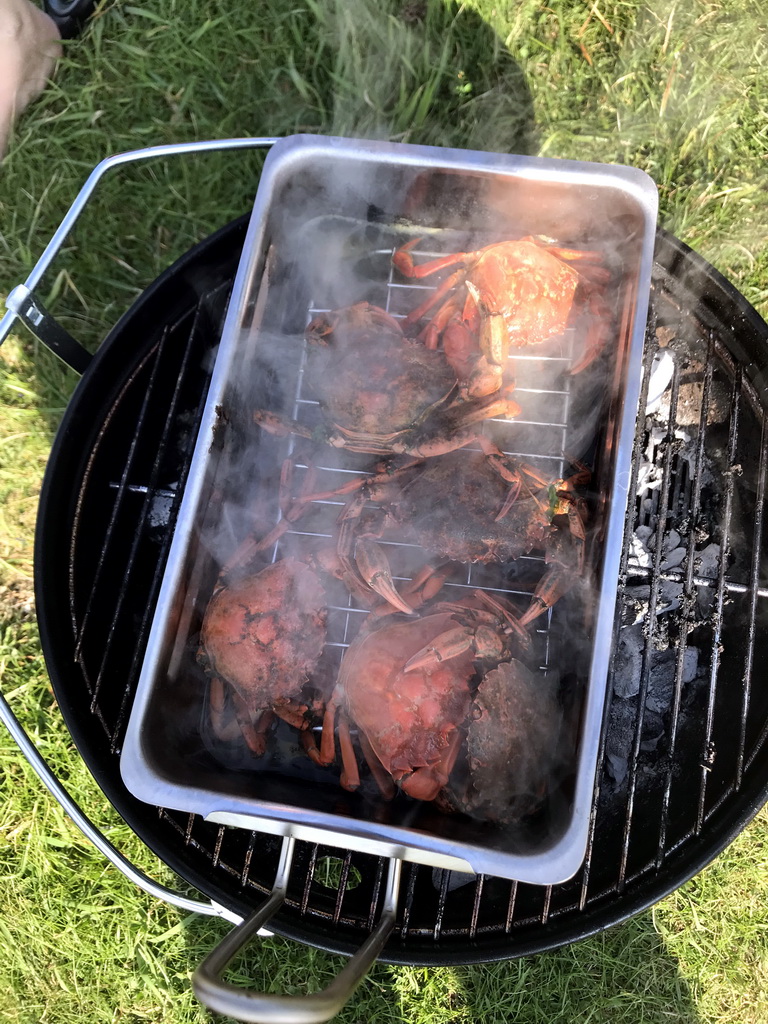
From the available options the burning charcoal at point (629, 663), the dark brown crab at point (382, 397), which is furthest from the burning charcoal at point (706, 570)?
the dark brown crab at point (382, 397)

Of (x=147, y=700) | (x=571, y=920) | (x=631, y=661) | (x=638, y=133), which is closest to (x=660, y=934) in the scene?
(x=571, y=920)

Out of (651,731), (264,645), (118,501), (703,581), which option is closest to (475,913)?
(651,731)

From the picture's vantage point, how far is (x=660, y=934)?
3123mm

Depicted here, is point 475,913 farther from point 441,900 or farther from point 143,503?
point 143,503

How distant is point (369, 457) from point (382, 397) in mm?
282

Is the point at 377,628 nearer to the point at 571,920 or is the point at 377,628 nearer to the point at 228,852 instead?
the point at 228,852

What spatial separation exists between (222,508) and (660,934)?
9.44 feet

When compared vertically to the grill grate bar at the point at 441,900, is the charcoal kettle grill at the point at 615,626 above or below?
above

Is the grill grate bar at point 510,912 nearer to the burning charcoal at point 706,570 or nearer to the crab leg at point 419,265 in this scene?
the burning charcoal at point 706,570

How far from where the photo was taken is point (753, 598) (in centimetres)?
264

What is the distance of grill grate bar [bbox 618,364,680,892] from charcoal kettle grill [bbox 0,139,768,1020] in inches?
0.5

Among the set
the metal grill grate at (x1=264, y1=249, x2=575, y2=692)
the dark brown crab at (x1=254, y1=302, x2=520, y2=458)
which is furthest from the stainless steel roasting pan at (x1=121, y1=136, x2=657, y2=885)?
the dark brown crab at (x1=254, y1=302, x2=520, y2=458)

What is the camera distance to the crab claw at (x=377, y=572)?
8.38 ft

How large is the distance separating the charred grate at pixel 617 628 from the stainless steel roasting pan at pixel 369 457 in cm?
36
